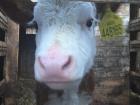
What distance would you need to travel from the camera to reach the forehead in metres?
3.72

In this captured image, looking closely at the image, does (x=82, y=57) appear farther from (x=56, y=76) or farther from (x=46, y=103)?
(x=46, y=103)

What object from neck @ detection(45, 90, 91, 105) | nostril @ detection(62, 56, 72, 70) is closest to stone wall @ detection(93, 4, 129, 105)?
neck @ detection(45, 90, 91, 105)

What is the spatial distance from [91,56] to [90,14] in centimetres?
38

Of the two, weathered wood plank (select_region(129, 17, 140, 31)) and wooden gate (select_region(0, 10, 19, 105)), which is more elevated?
weathered wood plank (select_region(129, 17, 140, 31))

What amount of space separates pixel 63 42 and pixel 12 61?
7.99ft

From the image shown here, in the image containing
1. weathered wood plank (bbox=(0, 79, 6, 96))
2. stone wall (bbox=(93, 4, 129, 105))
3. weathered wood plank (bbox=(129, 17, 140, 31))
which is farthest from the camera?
stone wall (bbox=(93, 4, 129, 105))

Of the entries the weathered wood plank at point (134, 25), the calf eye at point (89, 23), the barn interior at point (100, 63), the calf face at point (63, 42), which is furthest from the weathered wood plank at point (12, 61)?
the calf eye at point (89, 23)

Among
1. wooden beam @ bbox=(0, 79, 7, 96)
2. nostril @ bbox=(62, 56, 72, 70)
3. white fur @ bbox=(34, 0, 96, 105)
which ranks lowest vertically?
wooden beam @ bbox=(0, 79, 7, 96)

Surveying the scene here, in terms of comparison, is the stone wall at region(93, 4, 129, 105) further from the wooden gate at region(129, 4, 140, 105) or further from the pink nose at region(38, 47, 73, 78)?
the pink nose at region(38, 47, 73, 78)

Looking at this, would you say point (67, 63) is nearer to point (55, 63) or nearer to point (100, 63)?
point (55, 63)

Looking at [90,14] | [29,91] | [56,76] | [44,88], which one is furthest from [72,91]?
[29,91]

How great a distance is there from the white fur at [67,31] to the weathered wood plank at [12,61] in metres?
1.88

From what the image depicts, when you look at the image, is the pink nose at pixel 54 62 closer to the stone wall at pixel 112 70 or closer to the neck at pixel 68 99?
the neck at pixel 68 99

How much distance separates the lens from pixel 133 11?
6.42 meters
